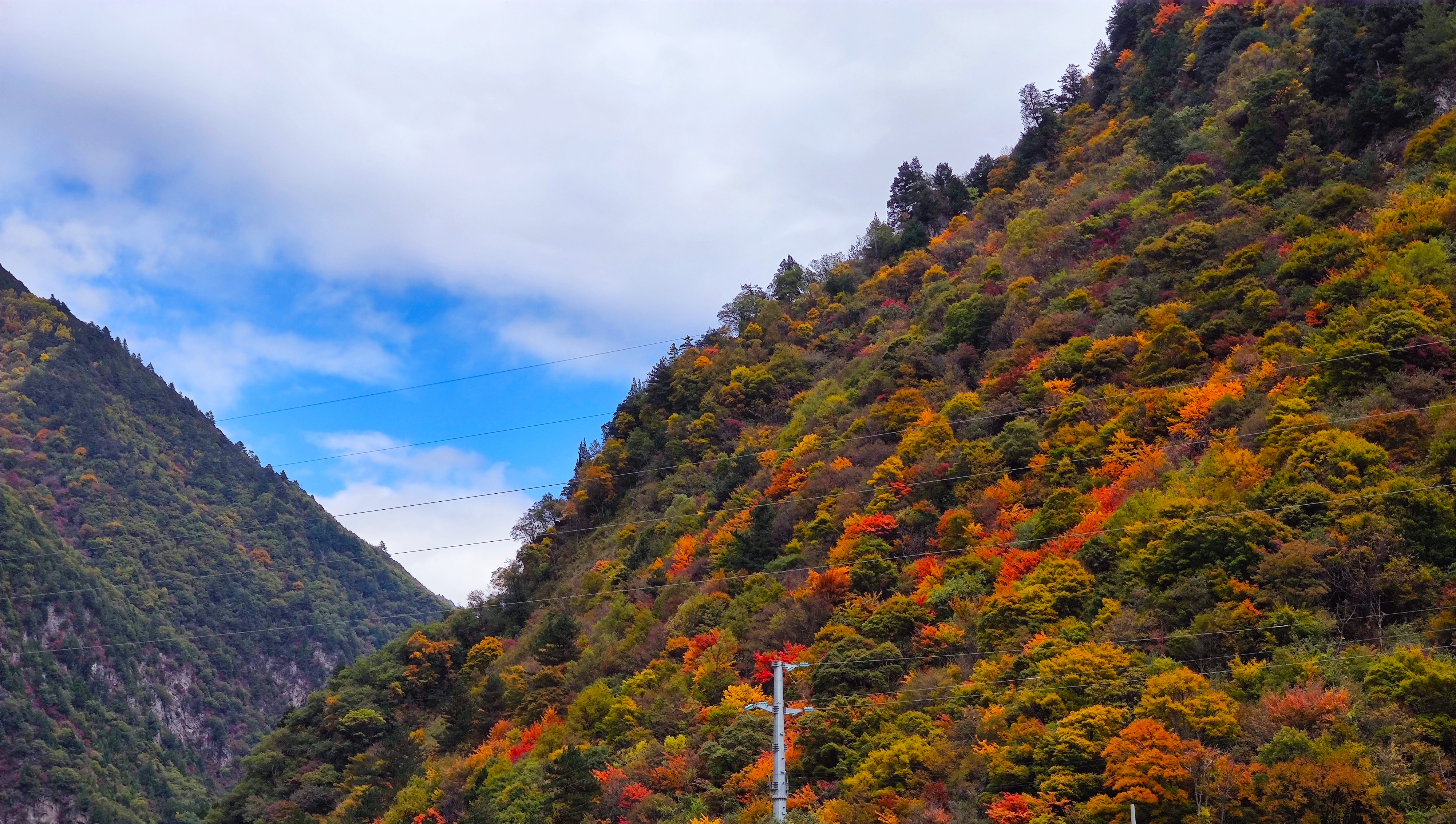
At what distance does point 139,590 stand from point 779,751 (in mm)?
132822

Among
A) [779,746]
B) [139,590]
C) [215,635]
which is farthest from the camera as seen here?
[139,590]

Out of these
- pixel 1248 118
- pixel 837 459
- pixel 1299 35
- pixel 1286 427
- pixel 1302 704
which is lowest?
pixel 1302 704

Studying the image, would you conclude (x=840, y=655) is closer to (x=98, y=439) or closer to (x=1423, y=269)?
(x=1423, y=269)

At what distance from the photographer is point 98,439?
155 m

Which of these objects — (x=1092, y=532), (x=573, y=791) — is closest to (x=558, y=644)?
(x=573, y=791)

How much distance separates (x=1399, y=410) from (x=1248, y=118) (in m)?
27.9

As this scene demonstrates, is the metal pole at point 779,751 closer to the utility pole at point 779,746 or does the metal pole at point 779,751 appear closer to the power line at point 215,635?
the utility pole at point 779,746

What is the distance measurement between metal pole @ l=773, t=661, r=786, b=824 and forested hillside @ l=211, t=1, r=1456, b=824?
5.00 metres

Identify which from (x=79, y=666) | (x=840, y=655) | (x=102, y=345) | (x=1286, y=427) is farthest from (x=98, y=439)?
(x=1286, y=427)

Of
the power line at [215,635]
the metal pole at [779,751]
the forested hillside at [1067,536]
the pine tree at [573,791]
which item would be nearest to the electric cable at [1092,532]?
the forested hillside at [1067,536]

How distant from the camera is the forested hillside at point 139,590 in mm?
103938

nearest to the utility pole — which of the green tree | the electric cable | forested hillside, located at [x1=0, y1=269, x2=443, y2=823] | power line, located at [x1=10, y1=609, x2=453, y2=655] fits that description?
the electric cable

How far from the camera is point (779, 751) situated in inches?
798

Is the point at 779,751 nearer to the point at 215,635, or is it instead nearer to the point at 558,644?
the point at 558,644
